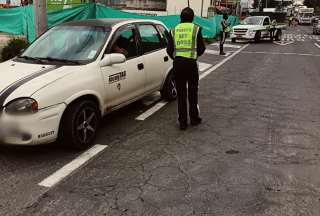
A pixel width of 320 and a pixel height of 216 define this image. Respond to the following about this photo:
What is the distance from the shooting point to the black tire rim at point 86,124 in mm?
5453

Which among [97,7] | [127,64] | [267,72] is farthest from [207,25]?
[127,64]

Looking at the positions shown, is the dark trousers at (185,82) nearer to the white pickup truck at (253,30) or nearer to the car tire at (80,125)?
the car tire at (80,125)

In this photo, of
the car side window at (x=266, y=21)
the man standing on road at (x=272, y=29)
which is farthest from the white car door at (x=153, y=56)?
the man standing on road at (x=272, y=29)

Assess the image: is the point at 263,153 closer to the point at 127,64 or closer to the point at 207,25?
the point at 127,64

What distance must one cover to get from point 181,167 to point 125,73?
1950mm

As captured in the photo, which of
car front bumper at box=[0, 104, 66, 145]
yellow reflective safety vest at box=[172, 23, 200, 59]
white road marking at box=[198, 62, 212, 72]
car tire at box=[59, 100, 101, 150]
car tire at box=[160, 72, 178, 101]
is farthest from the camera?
white road marking at box=[198, 62, 212, 72]

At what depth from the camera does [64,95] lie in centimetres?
517

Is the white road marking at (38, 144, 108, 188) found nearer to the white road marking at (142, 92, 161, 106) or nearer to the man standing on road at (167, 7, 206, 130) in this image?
the man standing on road at (167, 7, 206, 130)

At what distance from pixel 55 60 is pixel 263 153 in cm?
305

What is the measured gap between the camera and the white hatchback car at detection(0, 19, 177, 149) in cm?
490

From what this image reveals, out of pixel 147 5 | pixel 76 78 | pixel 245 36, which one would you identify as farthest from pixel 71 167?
pixel 147 5

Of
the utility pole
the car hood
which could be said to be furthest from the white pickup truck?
the car hood

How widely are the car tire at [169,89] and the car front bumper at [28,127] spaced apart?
3302 millimetres

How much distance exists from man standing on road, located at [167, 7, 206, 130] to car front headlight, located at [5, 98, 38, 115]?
→ 2.39m
